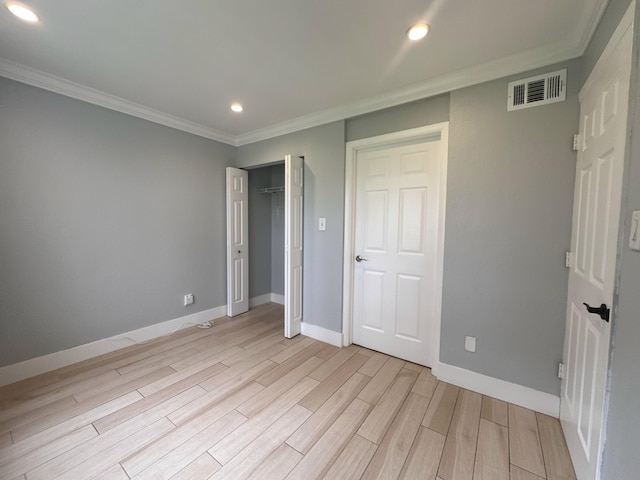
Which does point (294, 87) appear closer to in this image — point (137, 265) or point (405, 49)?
point (405, 49)

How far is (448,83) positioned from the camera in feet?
6.57

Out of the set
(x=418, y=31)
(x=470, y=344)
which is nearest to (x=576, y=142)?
(x=418, y=31)

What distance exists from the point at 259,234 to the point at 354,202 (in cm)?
199

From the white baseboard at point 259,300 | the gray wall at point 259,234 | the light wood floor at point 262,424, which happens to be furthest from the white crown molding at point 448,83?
the white baseboard at point 259,300

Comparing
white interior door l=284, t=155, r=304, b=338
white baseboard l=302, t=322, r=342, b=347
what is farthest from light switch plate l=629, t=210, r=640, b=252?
white interior door l=284, t=155, r=304, b=338

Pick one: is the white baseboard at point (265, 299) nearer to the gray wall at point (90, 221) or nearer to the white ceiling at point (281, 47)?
the gray wall at point (90, 221)

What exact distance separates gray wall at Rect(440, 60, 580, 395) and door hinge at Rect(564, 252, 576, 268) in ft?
0.10

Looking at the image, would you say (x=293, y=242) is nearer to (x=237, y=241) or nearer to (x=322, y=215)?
(x=322, y=215)

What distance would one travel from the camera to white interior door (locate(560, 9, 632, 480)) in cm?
105

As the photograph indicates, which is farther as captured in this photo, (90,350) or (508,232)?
(90,350)

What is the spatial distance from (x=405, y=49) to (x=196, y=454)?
2.82 m

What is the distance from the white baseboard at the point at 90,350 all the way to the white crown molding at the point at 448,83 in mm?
2683

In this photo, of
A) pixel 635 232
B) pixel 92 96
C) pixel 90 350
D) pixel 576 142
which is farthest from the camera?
pixel 90 350

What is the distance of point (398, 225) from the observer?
96.5 inches
